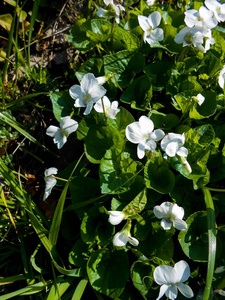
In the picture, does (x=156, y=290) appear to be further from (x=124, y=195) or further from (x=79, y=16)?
(x=79, y=16)

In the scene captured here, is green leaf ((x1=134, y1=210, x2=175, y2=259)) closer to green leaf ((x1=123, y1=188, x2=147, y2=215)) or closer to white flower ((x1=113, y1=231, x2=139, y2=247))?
green leaf ((x1=123, y1=188, x2=147, y2=215))

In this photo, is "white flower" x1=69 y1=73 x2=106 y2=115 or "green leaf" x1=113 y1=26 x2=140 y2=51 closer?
"white flower" x1=69 y1=73 x2=106 y2=115

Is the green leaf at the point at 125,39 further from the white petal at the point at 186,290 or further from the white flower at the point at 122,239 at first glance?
the white petal at the point at 186,290

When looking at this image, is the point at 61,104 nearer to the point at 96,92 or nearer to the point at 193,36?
the point at 96,92

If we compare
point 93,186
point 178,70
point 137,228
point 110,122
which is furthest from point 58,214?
point 178,70

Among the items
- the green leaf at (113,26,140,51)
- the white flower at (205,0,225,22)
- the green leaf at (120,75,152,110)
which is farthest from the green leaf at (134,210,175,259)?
the white flower at (205,0,225,22)

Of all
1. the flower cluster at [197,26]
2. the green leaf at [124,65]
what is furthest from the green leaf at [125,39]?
the flower cluster at [197,26]
